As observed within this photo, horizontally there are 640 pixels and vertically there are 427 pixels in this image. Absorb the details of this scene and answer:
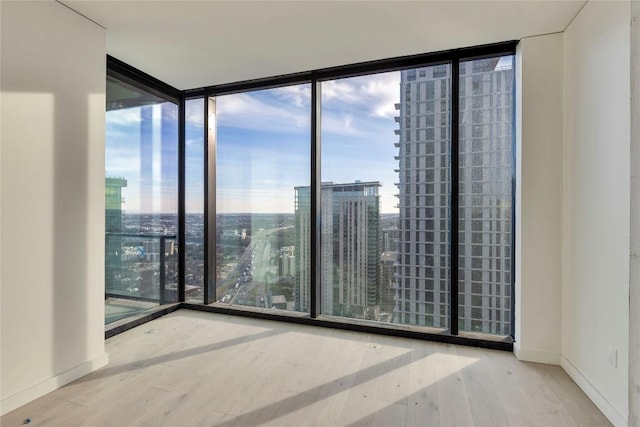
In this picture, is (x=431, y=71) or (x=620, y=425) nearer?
(x=620, y=425)

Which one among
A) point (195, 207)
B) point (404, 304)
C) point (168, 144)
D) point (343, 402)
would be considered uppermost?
point (168, 144)

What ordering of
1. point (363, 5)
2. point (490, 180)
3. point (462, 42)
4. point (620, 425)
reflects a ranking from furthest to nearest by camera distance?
point (490, 180)
point (462, 42)
point (363, 5)
point (620, 425)

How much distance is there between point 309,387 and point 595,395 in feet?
5.98

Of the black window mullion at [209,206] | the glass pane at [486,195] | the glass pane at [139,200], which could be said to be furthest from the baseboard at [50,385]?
the glass pane at [486,195]

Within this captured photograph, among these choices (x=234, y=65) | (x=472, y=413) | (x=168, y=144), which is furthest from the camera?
(x=168, y=144)

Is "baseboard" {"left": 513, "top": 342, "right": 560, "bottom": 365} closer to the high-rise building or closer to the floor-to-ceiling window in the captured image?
the floor-to-ceiling window

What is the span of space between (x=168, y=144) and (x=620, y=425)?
4456mm

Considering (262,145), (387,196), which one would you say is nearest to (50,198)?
(262,145)

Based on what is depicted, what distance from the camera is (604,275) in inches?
75.4

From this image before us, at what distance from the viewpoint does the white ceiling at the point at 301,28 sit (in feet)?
7.05

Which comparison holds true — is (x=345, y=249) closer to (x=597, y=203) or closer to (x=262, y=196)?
(x=262, y=196)

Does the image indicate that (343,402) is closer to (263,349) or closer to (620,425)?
(263,349)

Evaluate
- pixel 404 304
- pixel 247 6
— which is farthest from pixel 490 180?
pixel 247 6

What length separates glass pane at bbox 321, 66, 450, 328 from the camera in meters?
2.94
